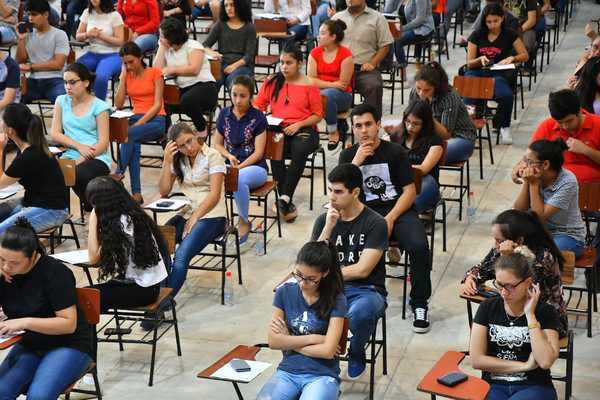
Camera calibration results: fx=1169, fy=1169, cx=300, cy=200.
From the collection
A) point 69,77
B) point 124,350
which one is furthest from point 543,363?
point 69,77

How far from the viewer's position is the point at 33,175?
309 inches

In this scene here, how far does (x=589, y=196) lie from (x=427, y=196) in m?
1.09

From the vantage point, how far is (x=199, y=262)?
8375mm

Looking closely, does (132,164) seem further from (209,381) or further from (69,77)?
(209,381)

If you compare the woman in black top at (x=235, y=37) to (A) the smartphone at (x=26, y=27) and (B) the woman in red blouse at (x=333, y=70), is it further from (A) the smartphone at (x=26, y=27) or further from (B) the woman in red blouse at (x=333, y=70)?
(A) the smartphone at (x=26, y=27)

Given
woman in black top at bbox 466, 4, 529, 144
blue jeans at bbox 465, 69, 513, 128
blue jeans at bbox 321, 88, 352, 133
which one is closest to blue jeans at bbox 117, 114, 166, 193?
blue jeans at bbox 321, 88, 352, 133

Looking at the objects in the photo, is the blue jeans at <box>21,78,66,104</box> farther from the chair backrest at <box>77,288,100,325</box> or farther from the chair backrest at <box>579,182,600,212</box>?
the chair backrest at <box>579,182,600,212</box>


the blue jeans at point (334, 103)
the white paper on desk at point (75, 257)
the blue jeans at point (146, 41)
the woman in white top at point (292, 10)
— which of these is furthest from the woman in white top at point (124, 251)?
the woman in white top at point (292, 10)

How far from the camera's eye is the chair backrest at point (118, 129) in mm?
9078

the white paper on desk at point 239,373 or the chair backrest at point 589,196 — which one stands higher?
the chair backrest at point 589,196

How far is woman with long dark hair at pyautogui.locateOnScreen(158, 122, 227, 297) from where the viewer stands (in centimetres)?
765

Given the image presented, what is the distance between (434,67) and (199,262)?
2297mm

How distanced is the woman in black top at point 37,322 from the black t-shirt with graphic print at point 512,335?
1990 mm

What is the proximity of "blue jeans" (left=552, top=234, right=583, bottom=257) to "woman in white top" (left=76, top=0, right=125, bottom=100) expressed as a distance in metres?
5.37
